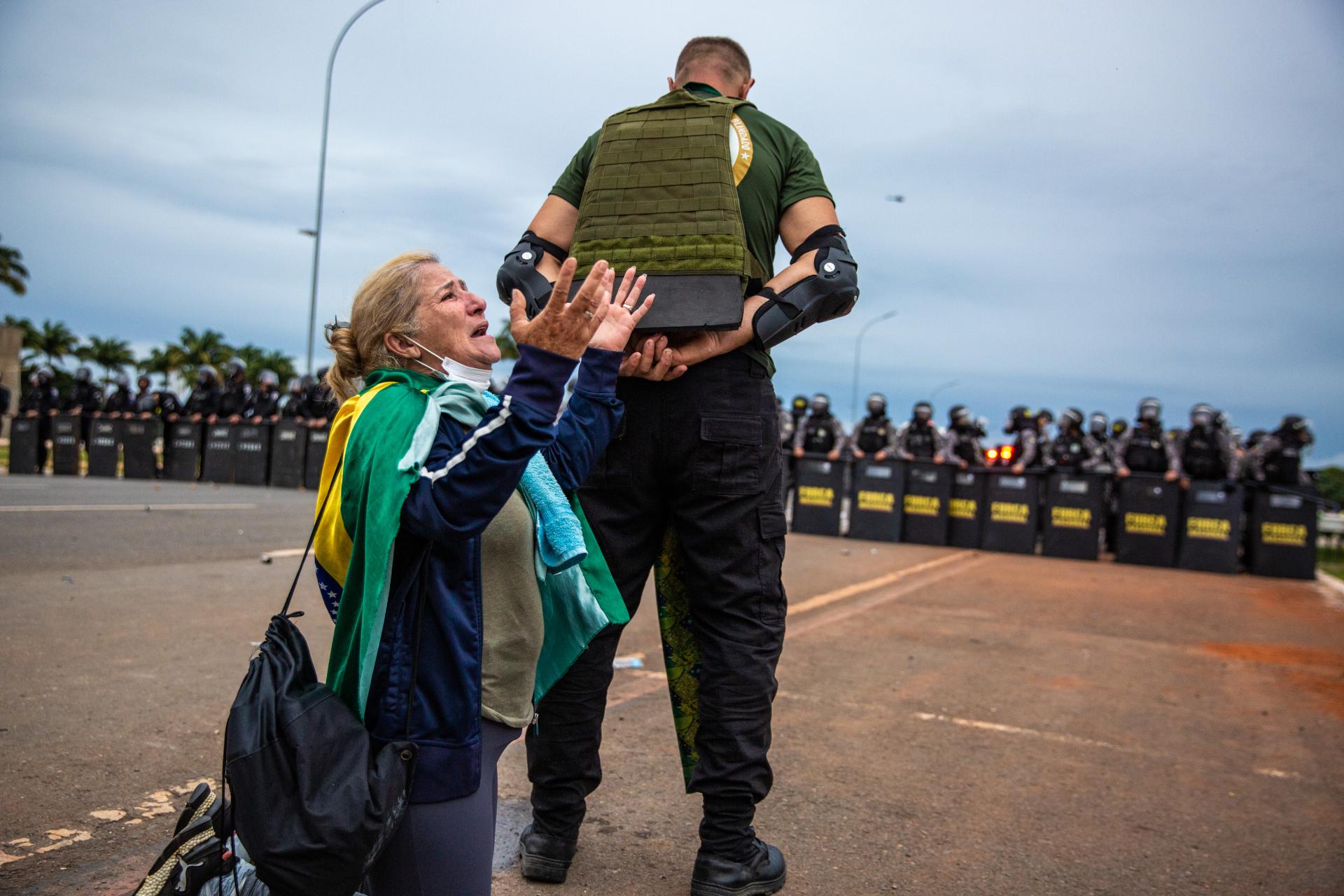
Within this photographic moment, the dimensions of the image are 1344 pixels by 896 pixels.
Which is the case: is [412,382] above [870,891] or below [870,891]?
above

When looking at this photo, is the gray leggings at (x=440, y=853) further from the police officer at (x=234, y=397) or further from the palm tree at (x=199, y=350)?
the palm tree at (x=199, y=350)

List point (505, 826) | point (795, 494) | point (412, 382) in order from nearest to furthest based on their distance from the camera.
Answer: point (412, 382) → point (505, 826) → point (795, 494)

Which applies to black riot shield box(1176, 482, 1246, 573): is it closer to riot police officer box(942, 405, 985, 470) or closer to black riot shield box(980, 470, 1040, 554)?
black riot shield box(980, 470, 1040, 554)

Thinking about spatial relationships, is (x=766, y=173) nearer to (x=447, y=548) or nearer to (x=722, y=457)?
(x=722, y=457)

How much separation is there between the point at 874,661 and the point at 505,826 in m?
3.01

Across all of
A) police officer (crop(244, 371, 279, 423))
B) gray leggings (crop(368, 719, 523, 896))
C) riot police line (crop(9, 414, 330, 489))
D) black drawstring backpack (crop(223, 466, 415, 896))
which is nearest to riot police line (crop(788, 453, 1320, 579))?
riot police line (crop(9, 414, 330, 489))

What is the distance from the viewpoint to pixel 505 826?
2.95 m

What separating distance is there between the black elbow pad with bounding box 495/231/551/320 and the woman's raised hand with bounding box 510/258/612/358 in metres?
0.71

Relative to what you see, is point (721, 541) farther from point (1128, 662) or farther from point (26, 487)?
point (26, 487)

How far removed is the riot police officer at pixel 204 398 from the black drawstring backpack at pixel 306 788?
22.2m

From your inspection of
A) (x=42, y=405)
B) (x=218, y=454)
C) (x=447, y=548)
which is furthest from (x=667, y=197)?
(x=42, y=405)

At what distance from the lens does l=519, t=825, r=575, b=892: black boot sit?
2586 mm

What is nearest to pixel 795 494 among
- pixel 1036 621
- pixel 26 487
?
pixel 1036 621

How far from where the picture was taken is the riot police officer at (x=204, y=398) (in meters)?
21.9
